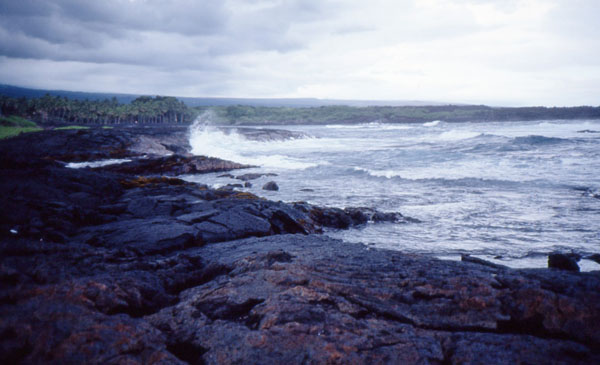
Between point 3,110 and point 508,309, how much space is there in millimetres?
91114

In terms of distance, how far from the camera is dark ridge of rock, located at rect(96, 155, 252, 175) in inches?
796

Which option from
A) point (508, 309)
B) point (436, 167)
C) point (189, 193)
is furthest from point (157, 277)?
point (436, 167)

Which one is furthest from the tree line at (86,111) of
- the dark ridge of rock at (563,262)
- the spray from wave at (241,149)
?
the dark ridge of rock at (563,262)

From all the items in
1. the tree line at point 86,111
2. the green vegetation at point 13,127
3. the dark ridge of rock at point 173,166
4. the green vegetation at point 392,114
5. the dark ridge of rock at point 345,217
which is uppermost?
the green vegetation at point 392,114

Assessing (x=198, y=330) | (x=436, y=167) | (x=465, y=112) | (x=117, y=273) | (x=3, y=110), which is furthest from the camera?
(x=465, y=112)

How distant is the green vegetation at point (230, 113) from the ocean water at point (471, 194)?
211 ft

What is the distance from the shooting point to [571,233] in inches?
354

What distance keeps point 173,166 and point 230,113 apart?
4186 inches

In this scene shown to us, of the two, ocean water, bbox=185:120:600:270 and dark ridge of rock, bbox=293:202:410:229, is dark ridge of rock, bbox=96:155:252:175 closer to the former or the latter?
ocean water, bbox=185:120:600:270

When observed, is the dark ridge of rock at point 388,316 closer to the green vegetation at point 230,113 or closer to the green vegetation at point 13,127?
the green vegetation at point 13,127

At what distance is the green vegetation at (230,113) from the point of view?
78.2 metres

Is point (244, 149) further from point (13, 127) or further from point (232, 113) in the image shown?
point (232, 113)

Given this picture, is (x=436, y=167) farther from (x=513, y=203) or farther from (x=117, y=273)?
(x=117, y=273)

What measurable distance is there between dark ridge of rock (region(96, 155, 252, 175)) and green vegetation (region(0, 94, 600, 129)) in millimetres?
54141
